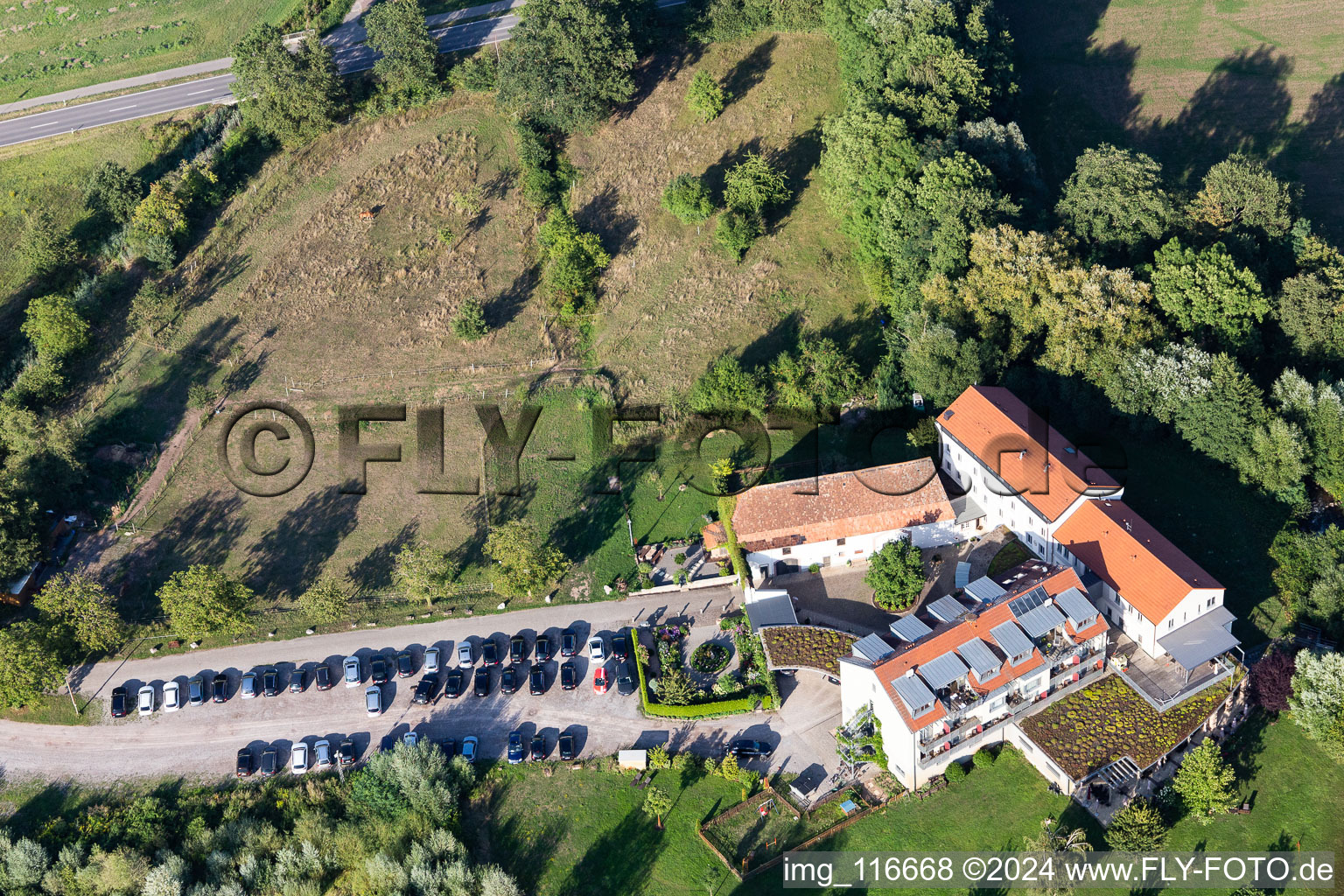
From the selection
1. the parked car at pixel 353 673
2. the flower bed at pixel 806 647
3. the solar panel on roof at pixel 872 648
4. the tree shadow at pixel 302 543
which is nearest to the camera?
the solar panel on roof at pixel 872 648

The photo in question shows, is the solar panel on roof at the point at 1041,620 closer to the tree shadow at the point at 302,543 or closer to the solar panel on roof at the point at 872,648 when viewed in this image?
the solar panel on roof at the point at 872,648

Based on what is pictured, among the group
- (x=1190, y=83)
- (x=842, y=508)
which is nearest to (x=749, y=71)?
(x=1190, y=83)

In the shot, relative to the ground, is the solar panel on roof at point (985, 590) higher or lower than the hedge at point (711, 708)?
higher

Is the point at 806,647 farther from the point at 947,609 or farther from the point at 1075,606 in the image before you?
the point at 1075,606

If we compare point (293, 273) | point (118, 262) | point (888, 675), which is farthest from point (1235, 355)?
point (118, 262)

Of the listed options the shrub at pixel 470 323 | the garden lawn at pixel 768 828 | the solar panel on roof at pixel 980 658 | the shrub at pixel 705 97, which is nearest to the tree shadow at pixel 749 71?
the shrub at pixel 705 97

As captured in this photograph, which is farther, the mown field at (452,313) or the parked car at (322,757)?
the mown field at (452,313)

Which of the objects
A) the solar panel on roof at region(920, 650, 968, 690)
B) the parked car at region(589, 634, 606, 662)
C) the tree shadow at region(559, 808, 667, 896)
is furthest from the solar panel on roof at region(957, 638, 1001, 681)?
the parked car at region(589, 634, 606, 662)
